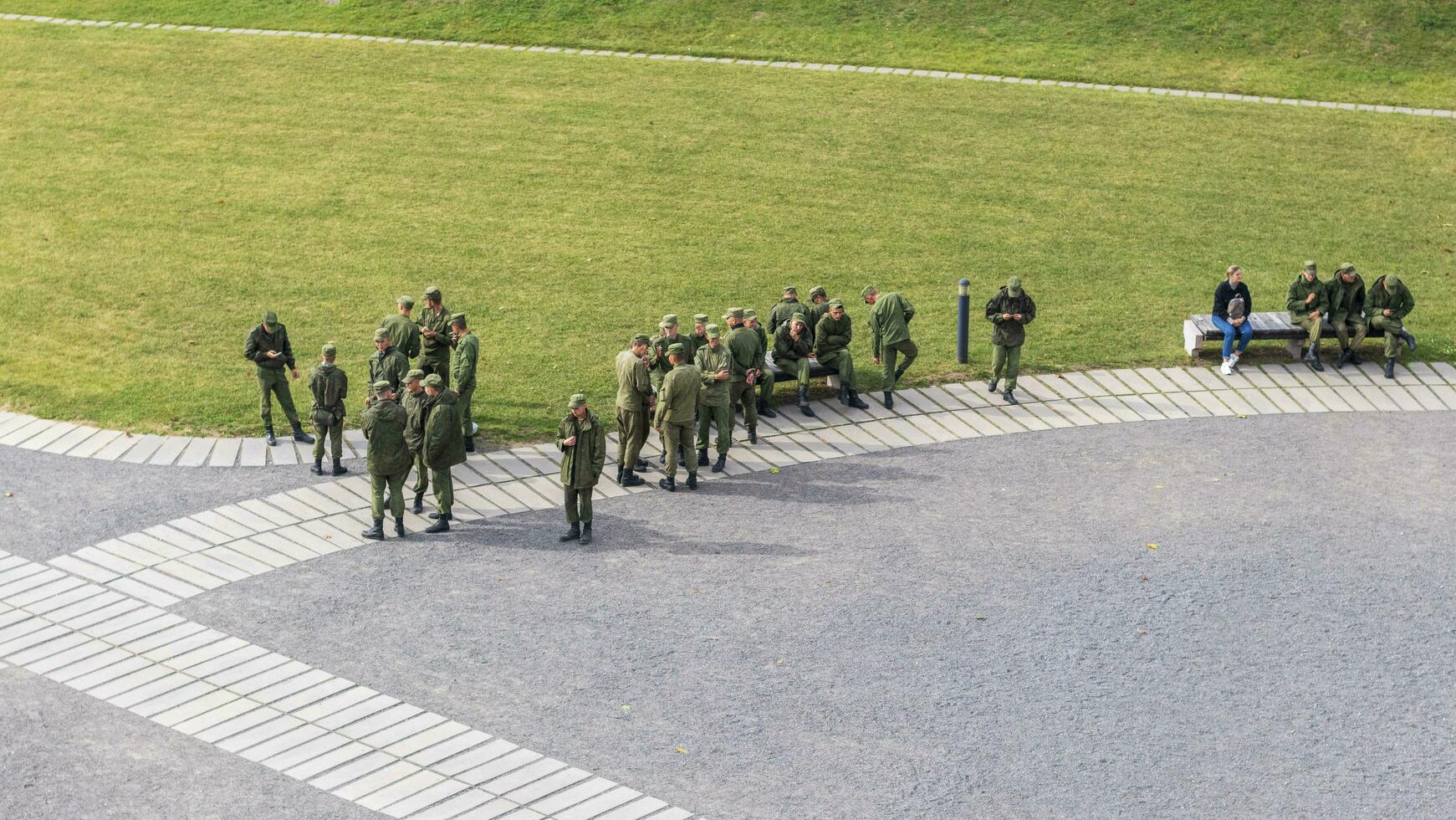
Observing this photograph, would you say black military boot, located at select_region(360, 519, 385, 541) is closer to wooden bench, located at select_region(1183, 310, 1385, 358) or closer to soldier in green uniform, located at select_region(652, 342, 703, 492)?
soldier in green uniform, located at select_region(652, 342, 703, 492)

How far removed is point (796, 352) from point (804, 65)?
14.1m

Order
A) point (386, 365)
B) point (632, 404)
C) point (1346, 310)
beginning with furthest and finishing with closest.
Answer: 1. point (1346, 310)
2. point (386, 365)
3. point (632, 404)

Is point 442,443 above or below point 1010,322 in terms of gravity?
below

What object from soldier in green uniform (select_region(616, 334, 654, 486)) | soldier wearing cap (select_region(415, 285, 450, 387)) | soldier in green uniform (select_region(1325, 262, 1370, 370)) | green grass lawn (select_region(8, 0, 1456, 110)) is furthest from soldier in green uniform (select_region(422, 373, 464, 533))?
green grass lawn (select_region(8, 0, 1456, 110))

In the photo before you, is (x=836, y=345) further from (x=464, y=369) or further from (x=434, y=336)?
(x=434, y=336)

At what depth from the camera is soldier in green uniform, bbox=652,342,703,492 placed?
1617 centimetres

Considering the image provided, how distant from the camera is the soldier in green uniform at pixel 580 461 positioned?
1478 centimetres

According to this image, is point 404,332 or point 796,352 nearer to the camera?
point 404,332

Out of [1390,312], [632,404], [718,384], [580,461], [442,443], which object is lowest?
[580,461]

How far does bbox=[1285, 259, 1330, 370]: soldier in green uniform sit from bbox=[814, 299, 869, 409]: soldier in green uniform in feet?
19.1

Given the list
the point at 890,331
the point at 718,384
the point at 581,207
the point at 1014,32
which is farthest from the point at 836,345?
the point at 1014,32

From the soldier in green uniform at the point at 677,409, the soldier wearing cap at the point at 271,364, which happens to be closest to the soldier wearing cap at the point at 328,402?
the soldier wearing cap at the point at 271,364

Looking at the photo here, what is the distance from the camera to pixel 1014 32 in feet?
105

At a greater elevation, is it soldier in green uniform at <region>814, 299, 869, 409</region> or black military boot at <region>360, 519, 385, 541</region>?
soldier in green uniform at <region>814, 299, 869, 409</region>
